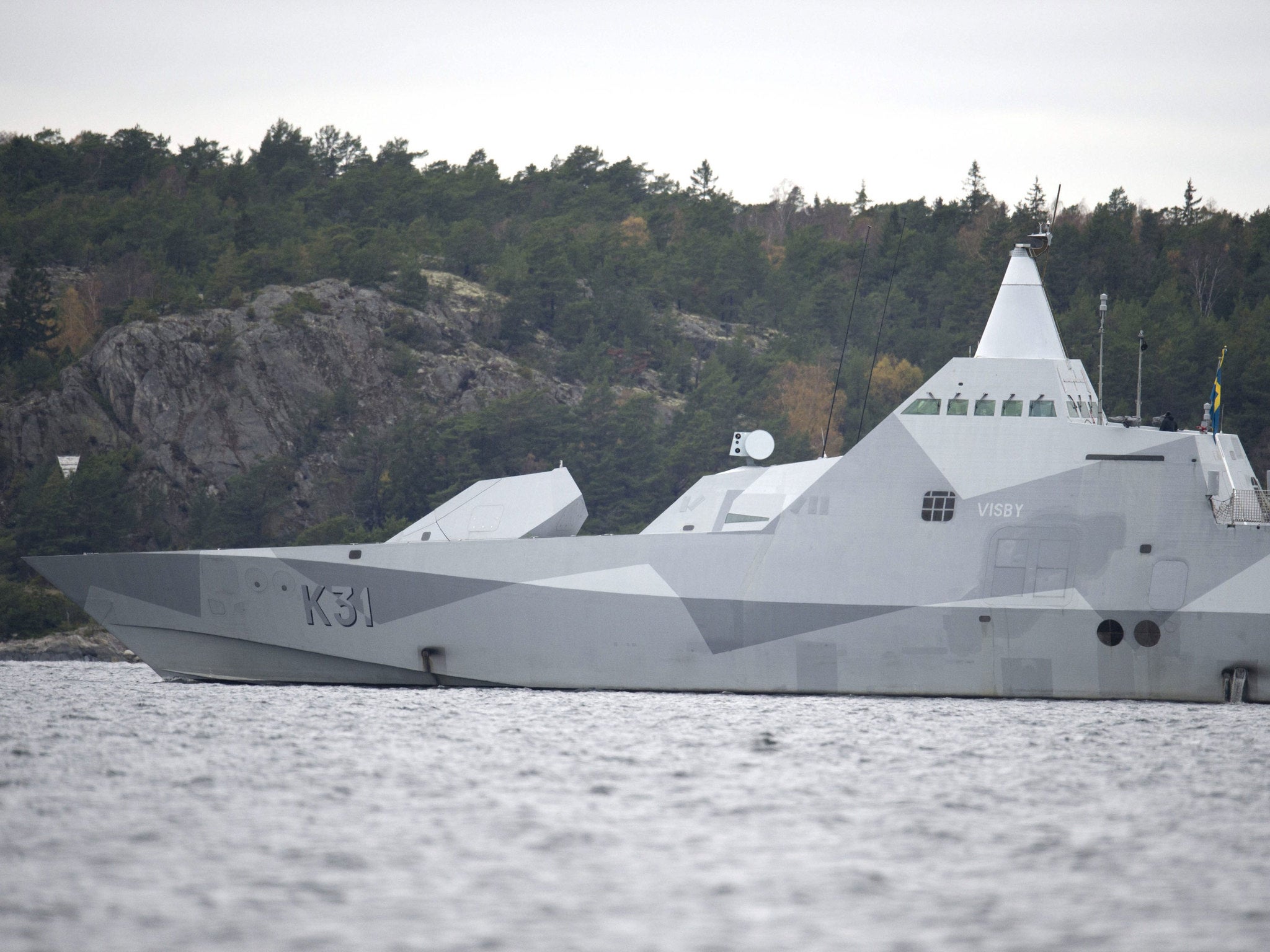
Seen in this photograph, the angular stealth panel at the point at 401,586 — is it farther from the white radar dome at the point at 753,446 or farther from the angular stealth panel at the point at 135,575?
the white radar dome at the point at 753,446

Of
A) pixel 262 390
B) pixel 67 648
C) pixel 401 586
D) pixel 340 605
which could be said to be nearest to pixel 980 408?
pixel 401 586

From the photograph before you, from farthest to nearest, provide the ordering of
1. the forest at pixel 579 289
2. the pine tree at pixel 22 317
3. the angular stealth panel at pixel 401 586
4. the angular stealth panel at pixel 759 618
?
the pine tree at pixel 22 317 → the forest at pixel 579 289 → the angular stealth panel at pixel 401 586 → the angular stealth panel at pixel 759 618

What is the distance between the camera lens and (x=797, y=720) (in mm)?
14211

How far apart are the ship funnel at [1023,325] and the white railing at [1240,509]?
102 inches

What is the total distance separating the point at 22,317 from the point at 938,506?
41.3 metres

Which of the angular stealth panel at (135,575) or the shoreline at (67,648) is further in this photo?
the shoreline at (67,648)

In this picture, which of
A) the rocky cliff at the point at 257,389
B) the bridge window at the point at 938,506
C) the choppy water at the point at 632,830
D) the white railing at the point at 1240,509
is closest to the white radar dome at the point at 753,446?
the bridge window at the point at 938,506

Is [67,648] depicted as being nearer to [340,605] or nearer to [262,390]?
[262,390]

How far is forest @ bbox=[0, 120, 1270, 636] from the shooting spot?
41.1 metres

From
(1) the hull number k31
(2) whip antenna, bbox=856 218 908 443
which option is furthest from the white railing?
(1) the hull number k31

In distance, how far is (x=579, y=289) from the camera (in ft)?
183

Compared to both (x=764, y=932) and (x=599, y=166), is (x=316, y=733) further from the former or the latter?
(x=599, y=166)

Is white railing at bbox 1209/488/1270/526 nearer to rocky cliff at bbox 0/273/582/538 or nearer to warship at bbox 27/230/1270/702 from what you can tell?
warship at bbox 27/230/1270/702

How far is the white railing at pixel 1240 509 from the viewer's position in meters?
15.9
